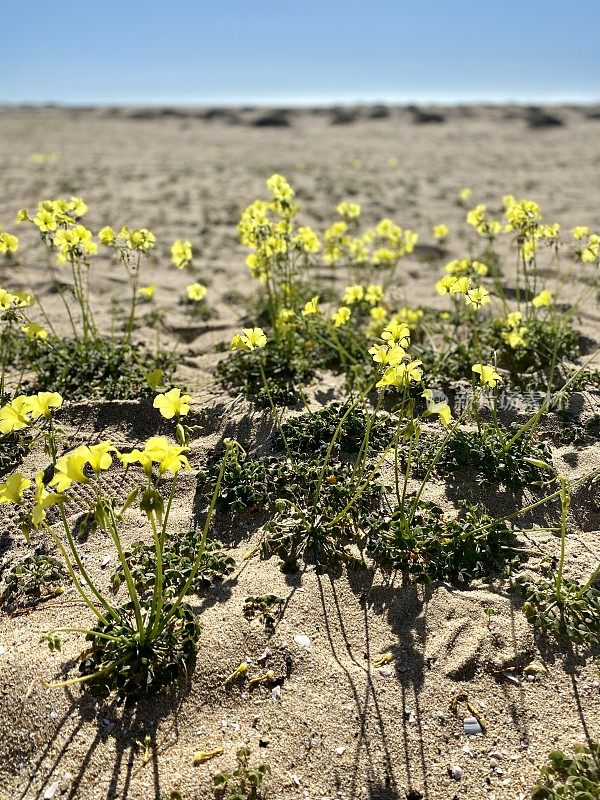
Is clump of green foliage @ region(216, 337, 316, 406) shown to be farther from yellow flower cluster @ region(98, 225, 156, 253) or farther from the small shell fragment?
the small shell fragment

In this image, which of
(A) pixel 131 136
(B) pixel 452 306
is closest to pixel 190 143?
(A) pixel 131 136

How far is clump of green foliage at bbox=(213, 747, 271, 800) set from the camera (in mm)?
2162

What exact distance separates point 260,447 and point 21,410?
1.62 metres

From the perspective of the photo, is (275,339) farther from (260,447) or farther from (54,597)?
(54,597)

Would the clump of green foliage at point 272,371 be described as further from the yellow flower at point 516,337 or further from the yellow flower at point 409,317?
the yellow flower at point 516,337

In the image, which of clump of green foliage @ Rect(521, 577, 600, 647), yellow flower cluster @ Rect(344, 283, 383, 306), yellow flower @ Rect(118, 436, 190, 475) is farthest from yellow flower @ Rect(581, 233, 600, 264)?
yellow flower @ Rect(118, 436, 190, 475)

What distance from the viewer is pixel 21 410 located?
238 cm

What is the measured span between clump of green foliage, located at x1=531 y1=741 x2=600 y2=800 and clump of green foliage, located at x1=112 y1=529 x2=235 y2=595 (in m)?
1.53

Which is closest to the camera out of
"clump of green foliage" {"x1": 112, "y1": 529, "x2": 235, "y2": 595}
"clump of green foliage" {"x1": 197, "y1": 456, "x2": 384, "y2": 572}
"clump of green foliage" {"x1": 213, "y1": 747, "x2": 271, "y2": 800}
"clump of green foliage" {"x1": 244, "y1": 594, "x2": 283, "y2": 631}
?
"clump of green foliage" {"x1": 213, "y1": 747, "x2": 271, "y2": 800}

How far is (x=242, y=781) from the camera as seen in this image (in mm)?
2186

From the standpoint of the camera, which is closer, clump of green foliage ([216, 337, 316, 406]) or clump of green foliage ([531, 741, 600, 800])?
clump of green foliage ([531, 741, 600, 800])

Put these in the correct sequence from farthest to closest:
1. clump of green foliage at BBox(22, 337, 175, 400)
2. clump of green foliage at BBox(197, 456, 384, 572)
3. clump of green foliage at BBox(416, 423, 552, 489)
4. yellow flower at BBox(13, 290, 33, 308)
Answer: clump of green foliage at BBox(22, 337, 175, 400)
yellow flower at BBox(13, 290, 33, 308)
clump of green foliage at BBox(416, 423, 552, 489)
clump of green foliage at BBox(197, 456, 384, 572)

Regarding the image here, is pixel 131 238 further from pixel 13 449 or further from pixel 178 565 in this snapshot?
pixel 178 565

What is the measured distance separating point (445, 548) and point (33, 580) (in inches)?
77.4
